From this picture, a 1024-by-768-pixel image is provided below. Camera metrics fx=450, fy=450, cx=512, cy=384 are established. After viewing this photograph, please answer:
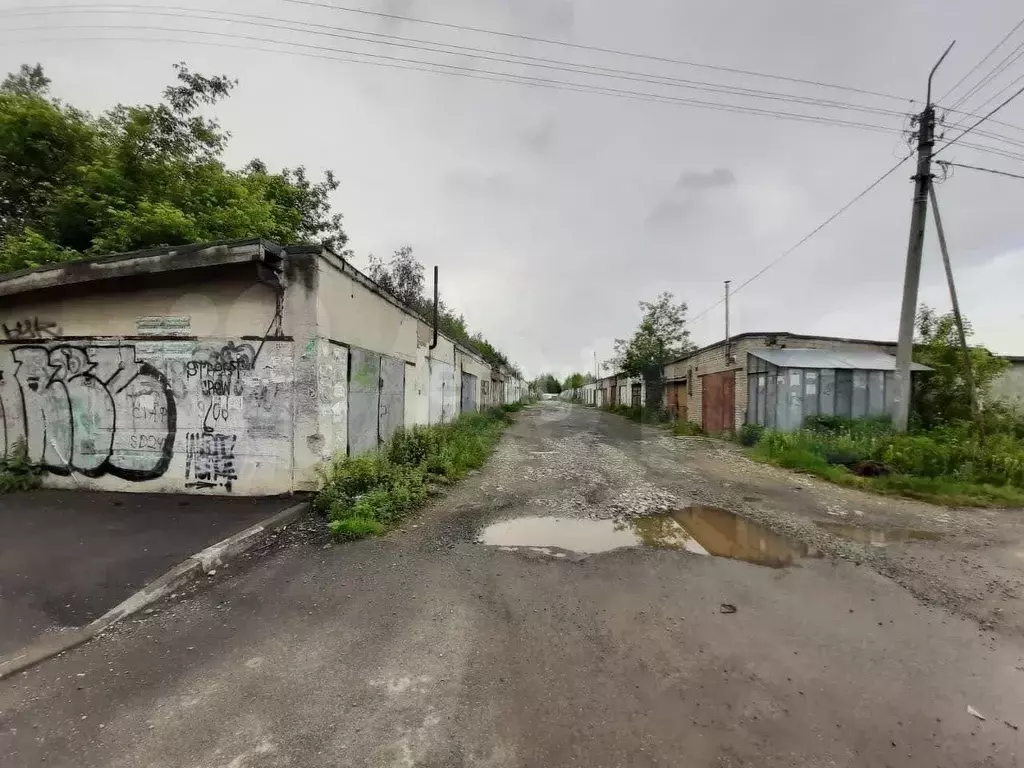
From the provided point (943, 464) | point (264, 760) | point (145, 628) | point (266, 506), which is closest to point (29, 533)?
point (266, 506)

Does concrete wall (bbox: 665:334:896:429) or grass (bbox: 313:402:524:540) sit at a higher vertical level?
concrete wall (bbox: 665:334:896:429)

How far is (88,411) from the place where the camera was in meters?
6.33

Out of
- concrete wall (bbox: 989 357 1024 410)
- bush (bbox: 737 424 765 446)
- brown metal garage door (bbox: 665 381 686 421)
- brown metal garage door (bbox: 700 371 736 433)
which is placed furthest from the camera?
brown metal garage door (bbox: 665 381 686 421)

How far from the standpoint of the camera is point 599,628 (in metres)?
3.18

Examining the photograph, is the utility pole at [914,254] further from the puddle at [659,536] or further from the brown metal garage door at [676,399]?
the brown metal garage door at [676,399]

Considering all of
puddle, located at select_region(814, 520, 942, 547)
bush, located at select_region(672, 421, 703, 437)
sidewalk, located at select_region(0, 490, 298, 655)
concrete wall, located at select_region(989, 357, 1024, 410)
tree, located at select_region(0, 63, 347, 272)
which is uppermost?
tree, located at select_region(0, 63, 347, 272)

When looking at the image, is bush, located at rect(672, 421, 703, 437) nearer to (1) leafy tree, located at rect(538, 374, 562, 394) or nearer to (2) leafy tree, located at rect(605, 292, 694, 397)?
(2) leafy tree, located at rect(605, 292, 694, 397)

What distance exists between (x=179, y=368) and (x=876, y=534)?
9168 mm

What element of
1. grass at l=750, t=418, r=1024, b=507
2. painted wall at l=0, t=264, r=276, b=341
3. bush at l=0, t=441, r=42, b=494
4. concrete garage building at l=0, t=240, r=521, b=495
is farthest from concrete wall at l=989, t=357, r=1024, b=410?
bush at l=0, t=441, r=42, b=494

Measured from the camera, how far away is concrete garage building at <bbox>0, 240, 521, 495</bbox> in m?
5.96

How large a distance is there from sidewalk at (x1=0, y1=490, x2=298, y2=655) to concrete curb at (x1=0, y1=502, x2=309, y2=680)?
0.10m

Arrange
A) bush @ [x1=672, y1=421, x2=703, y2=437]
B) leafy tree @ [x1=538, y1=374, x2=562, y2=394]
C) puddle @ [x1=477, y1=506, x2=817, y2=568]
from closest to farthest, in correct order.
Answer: puddle @ [x1=477, y1=506, x2=817, y2=568] → bush @ [x1=672, y1=421, x2=703, y2=437] → leafy tree @ [x1=538, y1=374, x2=562, y2=394]

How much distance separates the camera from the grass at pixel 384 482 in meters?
5.28

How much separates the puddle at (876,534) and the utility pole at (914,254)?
6246mm
